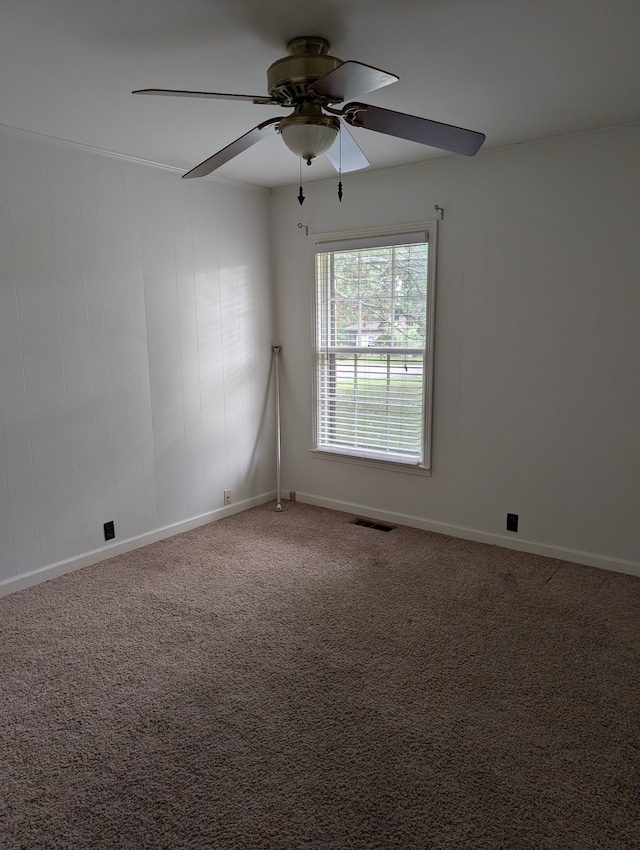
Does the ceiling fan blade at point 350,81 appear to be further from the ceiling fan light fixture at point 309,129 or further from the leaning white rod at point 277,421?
the leaning white rod at point 277,421

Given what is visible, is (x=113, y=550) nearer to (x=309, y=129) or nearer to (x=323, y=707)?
(x=323, y=707)

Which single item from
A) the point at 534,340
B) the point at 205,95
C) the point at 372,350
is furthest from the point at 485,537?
the point at 205,95

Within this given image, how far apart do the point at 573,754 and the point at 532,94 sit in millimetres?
2722

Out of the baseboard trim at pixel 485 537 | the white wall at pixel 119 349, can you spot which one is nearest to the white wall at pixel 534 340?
the baseboard trim at pixel 485 537

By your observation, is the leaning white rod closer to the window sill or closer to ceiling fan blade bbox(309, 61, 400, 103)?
the window sill

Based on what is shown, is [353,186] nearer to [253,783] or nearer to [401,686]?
[401,686]

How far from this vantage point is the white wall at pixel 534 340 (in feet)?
10.5

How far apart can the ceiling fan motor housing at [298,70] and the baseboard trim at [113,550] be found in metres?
2.79

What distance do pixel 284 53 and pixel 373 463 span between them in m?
2.78

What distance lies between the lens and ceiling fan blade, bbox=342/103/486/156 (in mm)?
1975

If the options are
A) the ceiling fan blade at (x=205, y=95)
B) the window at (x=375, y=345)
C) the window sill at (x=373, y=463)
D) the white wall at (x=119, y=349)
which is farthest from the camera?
the window sill at (x=373, y=463)

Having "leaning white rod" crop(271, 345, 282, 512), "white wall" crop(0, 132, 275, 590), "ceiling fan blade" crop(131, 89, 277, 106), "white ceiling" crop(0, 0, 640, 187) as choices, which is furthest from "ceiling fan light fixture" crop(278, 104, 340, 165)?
"leaning white rod" crop(271, 345, 282, 512)

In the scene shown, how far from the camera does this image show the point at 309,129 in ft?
6.71

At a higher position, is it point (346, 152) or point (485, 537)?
point (346, 152)
